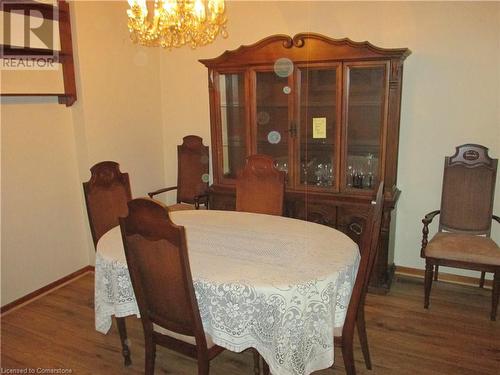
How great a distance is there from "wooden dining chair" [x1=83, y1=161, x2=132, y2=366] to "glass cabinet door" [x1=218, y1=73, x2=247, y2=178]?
41.2 inches

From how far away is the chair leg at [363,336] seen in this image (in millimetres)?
2146

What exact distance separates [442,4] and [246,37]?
5.16 ft

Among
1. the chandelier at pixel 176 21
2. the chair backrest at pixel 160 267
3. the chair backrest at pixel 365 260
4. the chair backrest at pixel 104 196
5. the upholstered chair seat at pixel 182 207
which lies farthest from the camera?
the upholstered chair seat at pixel 182 207

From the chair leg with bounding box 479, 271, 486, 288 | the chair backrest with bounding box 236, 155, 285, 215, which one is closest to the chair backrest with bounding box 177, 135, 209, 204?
the chair backrest with bounding box 236, 155, 285, 215

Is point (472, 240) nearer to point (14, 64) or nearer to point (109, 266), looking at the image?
point (109, 266)

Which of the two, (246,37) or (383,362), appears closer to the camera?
(383,362)

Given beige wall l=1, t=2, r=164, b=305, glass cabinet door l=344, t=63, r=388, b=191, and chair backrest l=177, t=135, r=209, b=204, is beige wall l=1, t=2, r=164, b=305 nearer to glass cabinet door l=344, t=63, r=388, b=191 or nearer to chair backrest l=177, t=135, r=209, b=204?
chair backrest l=177, t=135, r=209, b=204

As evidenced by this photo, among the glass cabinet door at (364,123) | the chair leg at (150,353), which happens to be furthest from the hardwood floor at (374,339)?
the glass cabinet door at (364,123)

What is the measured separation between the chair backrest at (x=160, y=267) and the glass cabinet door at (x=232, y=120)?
5.98 ft

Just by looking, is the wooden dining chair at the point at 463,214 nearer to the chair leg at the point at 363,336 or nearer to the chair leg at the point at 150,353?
the chair leg at the point at 363,336

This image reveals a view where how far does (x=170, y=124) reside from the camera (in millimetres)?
4160

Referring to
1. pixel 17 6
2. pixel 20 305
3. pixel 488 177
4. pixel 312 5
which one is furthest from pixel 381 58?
pixel 20 305

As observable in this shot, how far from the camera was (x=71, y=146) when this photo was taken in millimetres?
3387

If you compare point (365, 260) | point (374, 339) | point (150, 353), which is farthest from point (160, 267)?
point (374, 339)
